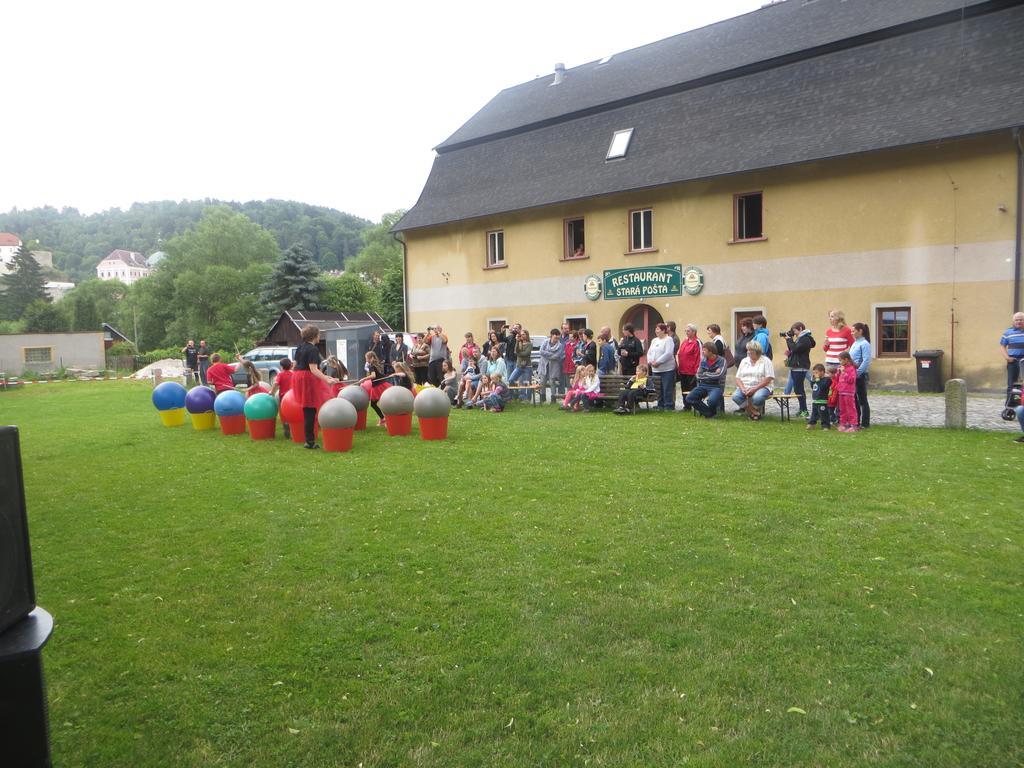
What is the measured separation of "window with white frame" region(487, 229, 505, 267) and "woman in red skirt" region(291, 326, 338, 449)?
725 inches

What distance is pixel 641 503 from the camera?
26.8ft

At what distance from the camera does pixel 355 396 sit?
14.1 meters

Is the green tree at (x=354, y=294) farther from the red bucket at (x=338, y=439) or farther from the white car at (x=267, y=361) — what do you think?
the red bucket at (x=338, y=439)

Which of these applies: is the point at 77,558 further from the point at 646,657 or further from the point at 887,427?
the point at 887,427

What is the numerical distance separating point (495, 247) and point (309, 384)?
758 inches

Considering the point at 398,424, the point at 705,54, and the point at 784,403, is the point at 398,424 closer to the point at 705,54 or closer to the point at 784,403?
the point at 784,403

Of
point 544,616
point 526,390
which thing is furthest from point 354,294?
point 544,616

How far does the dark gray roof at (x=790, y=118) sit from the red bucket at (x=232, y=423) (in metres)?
15.3

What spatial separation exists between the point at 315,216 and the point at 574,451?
429ft

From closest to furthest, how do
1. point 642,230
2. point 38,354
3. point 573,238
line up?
point 642,230 → point 573,238 → point 38,354

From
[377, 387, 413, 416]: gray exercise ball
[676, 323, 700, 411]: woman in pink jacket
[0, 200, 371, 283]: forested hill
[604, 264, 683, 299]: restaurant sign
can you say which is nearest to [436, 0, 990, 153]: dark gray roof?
[604, 264, 683, 299]: restaurant sign

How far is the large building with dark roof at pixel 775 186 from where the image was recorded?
19547 mm

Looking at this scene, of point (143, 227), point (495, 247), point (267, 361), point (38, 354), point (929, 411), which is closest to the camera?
point (929, 411)

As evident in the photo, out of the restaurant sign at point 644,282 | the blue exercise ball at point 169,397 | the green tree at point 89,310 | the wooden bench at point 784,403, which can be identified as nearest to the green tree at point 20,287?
the green tree at point 89,310
